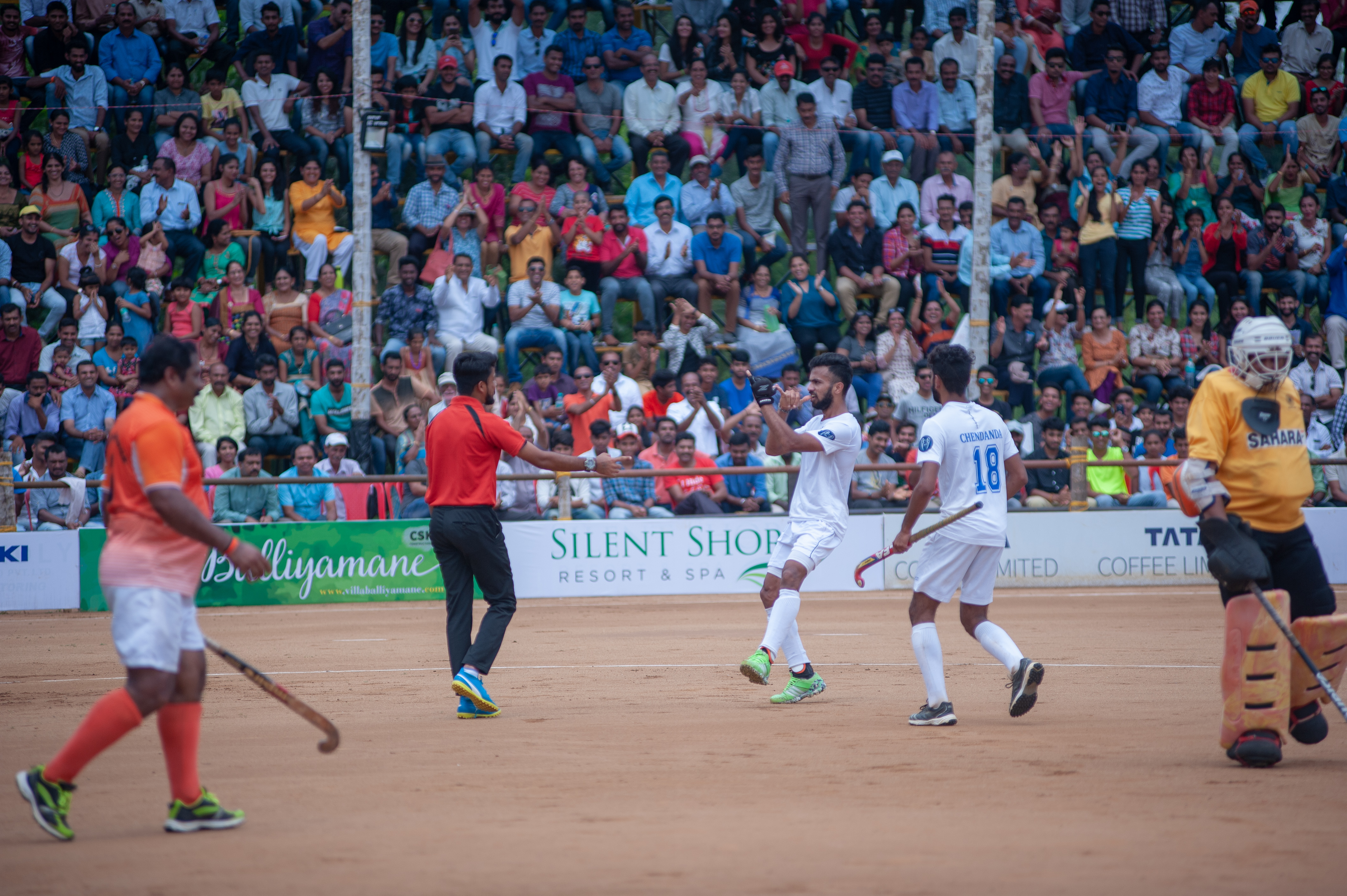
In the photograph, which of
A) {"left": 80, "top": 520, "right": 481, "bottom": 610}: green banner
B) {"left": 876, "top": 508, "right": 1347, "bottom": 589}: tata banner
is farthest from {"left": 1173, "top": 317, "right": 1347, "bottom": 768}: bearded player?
{"left": 80, "top": 520, "right": 481, "bottom": 610}: green banner

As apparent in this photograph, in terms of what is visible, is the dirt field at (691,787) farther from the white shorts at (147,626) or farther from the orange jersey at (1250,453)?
the orange jersey at (1250,453)

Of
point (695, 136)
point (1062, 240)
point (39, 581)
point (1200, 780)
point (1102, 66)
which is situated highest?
point (1102, 66)

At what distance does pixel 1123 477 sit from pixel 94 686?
501 inches

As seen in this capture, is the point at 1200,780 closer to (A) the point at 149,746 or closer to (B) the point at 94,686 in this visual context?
(A) the point at 149,746

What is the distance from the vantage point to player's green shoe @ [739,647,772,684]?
850cm

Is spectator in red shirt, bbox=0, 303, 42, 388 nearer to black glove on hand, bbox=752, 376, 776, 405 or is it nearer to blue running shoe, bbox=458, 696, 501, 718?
blue running shoe, bbox=458, 696, 501, 718

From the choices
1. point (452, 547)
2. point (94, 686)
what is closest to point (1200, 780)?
point (452, 547)

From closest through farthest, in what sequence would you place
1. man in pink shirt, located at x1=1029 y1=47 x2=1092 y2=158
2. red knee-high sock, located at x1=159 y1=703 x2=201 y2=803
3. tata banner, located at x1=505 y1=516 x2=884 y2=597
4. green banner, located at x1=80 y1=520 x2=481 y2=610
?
red knee-high sock, located at x1=159 y1=703 x2=201 y2=803 < green banner, located at x1=80 y1=520 x2=481 y2=610 < tata banner, located at x1=505 y1=516 x2=884 y2=597 < man in pink shirt, located at x1=1029 y1=47 x2=1092 y2=158

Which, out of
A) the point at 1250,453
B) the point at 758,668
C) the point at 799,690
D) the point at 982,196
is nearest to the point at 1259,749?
the point at 1250,453

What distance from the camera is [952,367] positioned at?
8039mm

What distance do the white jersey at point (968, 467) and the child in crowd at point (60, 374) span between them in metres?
13.1

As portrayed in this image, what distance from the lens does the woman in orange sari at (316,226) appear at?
1900cm

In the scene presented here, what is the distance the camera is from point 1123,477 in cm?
1747

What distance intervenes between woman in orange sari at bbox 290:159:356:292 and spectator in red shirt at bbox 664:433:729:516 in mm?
5911
